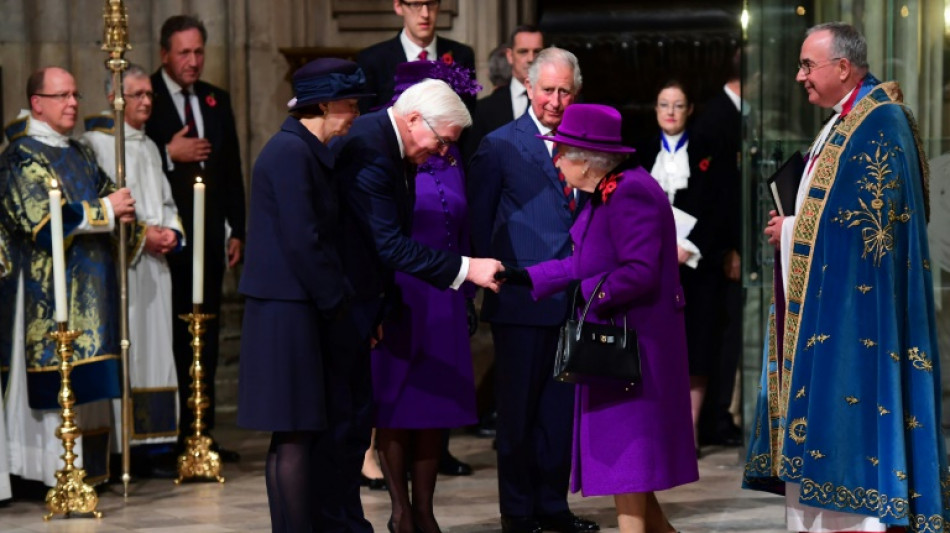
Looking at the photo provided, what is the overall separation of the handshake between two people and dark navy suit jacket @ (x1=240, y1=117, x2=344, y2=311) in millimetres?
517

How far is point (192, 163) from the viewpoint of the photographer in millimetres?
7766

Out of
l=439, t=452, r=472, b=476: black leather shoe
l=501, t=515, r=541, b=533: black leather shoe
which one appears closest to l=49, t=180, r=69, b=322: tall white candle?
l=439, t=452, r=472, b=476: black leather shoe

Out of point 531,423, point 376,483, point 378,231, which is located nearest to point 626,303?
point 378,231

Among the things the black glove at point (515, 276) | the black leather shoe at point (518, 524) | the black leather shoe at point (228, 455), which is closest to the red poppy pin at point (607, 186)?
the black glove at point (515, 276)

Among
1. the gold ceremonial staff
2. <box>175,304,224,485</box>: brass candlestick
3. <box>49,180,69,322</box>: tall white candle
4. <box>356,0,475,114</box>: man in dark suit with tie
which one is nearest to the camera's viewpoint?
<box>49,180,69,322</box>: tall white candle

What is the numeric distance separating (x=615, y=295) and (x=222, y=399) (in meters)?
4.65

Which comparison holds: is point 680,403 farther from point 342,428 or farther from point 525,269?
point 342,428

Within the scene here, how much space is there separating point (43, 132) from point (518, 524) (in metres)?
2.62

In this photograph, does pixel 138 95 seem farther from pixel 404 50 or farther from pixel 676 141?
pixel 676 141

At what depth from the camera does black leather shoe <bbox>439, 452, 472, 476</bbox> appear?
7.28 meters

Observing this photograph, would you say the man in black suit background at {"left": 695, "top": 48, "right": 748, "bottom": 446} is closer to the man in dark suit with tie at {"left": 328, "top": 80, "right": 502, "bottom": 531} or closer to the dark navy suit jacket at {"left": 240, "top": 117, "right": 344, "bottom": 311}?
the man in dark suit with tie at {"left": 328, "top": 80, "right": 502, "bottom": 531}

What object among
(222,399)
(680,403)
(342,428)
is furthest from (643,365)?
(222,399)

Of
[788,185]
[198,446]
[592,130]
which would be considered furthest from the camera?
[198,446]

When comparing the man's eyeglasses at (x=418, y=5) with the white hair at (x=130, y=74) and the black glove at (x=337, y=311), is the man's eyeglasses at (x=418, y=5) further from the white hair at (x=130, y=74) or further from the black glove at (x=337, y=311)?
the black glove at (x=337, y=311)
